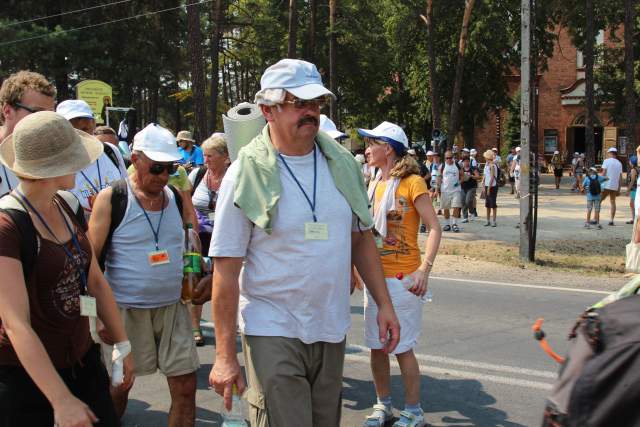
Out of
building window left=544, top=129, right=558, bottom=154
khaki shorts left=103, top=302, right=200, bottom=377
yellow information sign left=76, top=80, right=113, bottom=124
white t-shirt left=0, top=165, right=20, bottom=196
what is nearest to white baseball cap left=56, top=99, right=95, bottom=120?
white t-shirt left=0, top=165, right=20, bottom=196

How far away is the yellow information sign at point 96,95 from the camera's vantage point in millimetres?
23547

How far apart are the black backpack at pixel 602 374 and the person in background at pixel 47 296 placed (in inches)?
66.8

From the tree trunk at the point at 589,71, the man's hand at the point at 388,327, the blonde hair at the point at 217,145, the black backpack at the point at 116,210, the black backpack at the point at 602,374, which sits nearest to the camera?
the black backpack at the point at 602,374

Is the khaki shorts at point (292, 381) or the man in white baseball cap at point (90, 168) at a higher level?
the man in white baseball cap at point (90, 168)

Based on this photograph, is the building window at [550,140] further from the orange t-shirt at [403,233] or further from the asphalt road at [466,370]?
the orange t-shirt at [403,233]

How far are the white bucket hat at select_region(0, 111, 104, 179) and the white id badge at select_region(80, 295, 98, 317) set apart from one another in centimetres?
51

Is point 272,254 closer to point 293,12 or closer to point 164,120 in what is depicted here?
point 293,12

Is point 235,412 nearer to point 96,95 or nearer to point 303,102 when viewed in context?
point 303,102

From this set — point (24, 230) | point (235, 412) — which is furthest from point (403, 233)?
point (24, 230)

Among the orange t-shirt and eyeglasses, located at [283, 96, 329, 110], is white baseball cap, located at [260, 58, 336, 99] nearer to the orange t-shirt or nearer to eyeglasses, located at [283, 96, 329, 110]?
eyeglasses, located at [283, 96, 329, 110]

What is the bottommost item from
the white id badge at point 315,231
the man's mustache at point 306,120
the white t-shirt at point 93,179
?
the white id badge at point 315,231

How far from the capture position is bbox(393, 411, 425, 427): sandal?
4658 millimetres

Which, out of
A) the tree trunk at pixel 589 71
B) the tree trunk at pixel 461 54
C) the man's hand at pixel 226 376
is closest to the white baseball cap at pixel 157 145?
the man's hand at pixel 226 376

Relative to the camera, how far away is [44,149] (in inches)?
106
